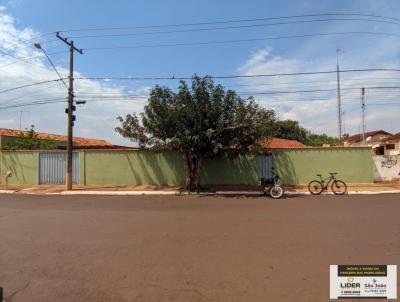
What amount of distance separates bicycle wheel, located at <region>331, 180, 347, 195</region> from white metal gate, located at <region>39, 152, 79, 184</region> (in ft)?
52.4

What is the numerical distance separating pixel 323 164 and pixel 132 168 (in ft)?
38.9

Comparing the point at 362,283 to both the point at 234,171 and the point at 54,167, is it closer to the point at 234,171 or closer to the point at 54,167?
the point at 234,171

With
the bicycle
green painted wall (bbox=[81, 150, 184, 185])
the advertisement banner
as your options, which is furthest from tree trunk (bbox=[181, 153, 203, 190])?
the advertisement banner

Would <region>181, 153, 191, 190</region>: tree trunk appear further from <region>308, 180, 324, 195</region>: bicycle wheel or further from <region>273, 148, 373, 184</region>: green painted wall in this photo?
<region>308, 180, 324, 195</region>: bicycle wheel

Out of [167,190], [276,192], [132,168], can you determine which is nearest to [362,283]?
[276,192]

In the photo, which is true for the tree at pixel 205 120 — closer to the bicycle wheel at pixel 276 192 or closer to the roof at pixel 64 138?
the bicycle wheel at pixel 276 192

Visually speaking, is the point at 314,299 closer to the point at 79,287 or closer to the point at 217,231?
the point at 79,287

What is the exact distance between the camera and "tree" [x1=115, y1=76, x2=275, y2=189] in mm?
18125

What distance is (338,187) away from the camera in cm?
1853

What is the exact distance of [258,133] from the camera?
18.4m

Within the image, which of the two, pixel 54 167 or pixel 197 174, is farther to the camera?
pixel 54 167

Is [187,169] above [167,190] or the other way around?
above

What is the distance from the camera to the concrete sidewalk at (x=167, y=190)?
1899 cm

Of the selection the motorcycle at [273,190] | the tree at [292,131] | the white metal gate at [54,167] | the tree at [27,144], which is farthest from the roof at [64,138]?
the tree at [292,131]
